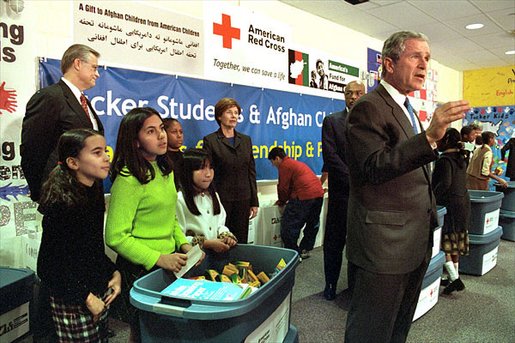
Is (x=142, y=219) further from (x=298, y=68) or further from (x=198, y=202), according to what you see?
(x=298, y=68)

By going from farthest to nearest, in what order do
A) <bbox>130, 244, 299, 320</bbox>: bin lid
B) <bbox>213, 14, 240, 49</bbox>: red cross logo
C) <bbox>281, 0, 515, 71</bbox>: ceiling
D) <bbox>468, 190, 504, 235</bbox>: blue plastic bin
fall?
<bbox>281, 0, 515, 71</bbox>: ceiling → <bbox>213, 14, 240, 49</bbox>: red cross logo → <bbox>468, 190, 504, 235</bbox>: blue plastic bin → <bbox>130, 244, 299, 320</bbox>: bin lid

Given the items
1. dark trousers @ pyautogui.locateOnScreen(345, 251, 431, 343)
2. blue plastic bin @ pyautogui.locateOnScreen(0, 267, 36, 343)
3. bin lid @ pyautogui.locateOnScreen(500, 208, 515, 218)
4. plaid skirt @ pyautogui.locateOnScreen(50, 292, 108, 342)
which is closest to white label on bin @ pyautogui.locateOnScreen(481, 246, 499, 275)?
bin lid @ pyautogui.locateOnScreen(500, 208, 515, 218)

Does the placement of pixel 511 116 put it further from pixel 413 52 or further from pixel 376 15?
→ pixel 413 52

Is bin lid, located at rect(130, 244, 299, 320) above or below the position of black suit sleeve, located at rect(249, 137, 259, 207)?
below

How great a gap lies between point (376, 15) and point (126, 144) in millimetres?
3885

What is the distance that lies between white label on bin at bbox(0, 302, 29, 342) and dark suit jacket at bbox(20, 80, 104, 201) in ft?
1.87

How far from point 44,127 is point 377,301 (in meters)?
1.72

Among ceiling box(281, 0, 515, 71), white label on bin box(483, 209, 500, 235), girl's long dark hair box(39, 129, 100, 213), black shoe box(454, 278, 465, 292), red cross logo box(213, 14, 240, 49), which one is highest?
ceiling box(281, 0, 515, 71)

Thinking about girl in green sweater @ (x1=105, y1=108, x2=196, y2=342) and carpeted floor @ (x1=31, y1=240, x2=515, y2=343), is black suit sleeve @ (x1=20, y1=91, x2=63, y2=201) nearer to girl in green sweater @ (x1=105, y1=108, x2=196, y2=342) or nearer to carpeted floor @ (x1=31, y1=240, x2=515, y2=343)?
girl in green sweater @ (x1=105, y1=108, x2=196, y2=342)

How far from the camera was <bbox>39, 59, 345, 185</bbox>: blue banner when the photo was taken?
263cm

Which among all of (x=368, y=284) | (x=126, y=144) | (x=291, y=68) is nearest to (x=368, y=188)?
(x=368, y=284)

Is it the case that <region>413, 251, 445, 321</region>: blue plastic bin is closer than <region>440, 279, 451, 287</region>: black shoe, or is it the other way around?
<region>413, 251, 445, 321</region>: blue plastic bin

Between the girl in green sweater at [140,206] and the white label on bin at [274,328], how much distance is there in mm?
353

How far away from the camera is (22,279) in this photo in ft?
5.52
